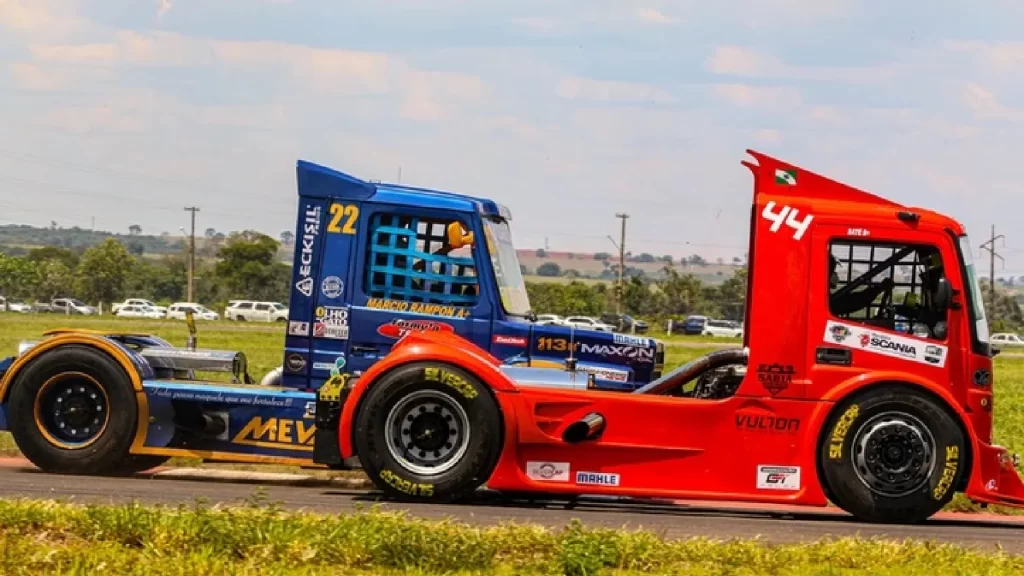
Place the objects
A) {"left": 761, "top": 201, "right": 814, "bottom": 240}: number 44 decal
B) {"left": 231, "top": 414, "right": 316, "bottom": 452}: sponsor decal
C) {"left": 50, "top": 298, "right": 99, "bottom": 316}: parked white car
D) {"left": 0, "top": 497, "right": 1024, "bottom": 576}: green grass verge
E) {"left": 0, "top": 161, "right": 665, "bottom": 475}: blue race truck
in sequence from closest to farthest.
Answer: {"left": 0, "top": 497, "right": 1024, "bottom": 576}: green grass verge < {"left": 761, "top": 201, "right": 814, "bottom": 240}: number 44 decal < {"left": 231, "top": 414, "right": 316, "bottom": 452}: sponsor decal < {"left": 0, "top": 161, "right": 665, "bottom": 475}: blue race truck < {"left": 50, "top": 298, "right": 99, "bottom": 316}: parked white car

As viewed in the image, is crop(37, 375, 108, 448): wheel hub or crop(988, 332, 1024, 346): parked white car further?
crop(988, 332, 1024, 346): parked white car

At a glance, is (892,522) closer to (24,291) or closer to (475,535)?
(475,535)

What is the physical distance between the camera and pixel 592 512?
12000 mm

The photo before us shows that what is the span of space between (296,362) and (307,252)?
1028 mm

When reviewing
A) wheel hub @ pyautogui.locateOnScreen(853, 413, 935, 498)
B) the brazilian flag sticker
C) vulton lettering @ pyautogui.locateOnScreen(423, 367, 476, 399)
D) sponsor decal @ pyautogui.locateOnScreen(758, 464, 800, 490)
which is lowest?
sponsor decal @ pyautogui.locateOnScreen(758, 464, 800, 490)

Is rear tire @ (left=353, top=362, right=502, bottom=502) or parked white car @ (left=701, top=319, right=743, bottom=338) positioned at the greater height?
parked white car @ (left=701, top=319, right=743, bottom=338)

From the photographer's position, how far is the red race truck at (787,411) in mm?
11836

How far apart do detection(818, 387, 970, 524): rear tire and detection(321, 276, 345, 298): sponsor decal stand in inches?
180

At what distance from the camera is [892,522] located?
11.9m

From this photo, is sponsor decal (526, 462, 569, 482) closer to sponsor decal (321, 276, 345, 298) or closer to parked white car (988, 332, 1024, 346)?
sponsor decal (321, 276, 345, 298)

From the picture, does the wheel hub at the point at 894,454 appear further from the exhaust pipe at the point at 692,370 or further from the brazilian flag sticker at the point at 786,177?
the brazilian flag sticker at the point at 786,177

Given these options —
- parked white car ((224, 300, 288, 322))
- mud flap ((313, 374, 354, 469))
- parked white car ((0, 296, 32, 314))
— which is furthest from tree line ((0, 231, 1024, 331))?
mud flap ((313, 374, 354, 469))

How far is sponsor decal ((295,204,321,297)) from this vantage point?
13250 mm

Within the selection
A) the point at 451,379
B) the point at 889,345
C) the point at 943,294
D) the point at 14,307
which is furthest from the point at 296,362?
the point at 14,307
